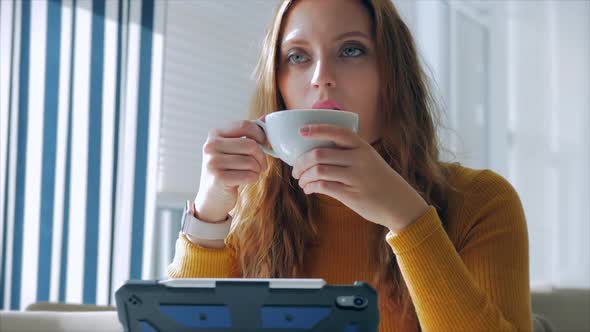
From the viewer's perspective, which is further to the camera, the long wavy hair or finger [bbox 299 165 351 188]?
the long wavy hair

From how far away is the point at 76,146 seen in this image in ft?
8.10

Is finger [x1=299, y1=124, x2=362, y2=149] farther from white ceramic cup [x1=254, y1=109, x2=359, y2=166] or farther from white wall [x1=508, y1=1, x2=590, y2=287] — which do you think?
white wall [x1=508, y1=1, x2=590, y2=287]

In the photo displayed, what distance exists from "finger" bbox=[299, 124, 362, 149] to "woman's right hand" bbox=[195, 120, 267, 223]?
5.3 inches

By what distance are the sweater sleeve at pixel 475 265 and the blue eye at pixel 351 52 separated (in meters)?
0.33

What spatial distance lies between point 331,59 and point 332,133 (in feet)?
1.42

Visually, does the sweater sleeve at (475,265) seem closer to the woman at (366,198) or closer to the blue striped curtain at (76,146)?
the woman at (366,198)

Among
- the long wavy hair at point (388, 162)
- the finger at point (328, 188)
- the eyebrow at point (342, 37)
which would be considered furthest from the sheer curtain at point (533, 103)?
the finger at point (328, 188)

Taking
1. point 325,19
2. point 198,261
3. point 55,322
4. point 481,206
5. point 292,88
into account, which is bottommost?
point 55,322

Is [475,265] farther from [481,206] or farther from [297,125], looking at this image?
[297,125]

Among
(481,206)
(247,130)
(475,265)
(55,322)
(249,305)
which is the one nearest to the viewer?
(249,305)

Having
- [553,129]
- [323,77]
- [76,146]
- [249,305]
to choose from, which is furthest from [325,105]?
[553,129]

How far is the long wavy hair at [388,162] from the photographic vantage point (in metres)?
1.27

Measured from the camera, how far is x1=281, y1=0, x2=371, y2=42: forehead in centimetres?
122

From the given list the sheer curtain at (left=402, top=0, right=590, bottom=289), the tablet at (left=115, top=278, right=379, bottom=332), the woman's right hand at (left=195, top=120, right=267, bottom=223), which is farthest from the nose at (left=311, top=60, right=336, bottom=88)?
the sheer curtain at (left=402, top=0, right=590, bottom=289)
